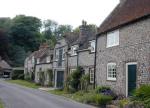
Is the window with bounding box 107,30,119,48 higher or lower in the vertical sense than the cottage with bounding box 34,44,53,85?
higher

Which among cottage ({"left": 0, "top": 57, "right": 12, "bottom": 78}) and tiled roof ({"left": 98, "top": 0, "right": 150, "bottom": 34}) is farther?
cottage ({"left": 0, "top": 57, "right": 12, "bottom": 78})

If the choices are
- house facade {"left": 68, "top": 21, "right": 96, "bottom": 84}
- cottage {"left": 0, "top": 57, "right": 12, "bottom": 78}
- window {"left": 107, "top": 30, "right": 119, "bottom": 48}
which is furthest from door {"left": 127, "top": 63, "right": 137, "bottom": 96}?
cottage {"left": 0, "top": 57, "right": 12, "bottom": 78}

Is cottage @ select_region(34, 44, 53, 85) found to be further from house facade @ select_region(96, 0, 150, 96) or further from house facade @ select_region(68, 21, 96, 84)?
house facade @ select_region(96, 0, 150, 96)

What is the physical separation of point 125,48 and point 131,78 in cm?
270

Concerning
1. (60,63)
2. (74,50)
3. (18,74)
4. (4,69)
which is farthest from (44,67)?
(4,69)

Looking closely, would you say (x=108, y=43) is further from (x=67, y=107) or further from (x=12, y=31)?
(x=12, y=31)

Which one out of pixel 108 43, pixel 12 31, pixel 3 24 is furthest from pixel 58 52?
pixel 3 24

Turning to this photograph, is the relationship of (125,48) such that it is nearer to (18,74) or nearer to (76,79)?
(76,79)

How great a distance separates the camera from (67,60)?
134 ft

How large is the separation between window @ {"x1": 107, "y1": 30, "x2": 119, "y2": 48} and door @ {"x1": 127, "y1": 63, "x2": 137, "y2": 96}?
11.6 feet

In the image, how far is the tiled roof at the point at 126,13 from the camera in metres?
23.3

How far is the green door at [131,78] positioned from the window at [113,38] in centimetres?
358

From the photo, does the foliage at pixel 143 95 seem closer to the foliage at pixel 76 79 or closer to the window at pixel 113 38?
the window at pixel 113 38

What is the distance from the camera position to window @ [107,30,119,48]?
87.1 feet
